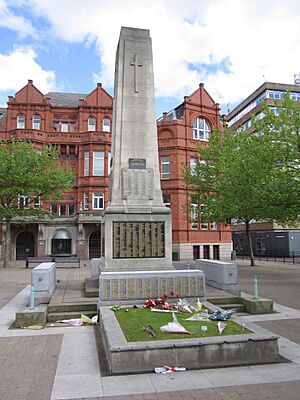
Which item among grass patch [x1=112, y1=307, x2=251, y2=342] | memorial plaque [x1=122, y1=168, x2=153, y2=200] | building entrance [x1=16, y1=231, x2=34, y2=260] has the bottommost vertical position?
grass patch [x1=112, y1=307, x2=251, y2=342]

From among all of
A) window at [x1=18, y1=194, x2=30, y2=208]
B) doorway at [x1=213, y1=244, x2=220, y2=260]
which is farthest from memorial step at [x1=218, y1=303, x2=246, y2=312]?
doorway at [x1=213, y1=244, x2=220, y2=260]

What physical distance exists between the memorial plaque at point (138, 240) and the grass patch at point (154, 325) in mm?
2263

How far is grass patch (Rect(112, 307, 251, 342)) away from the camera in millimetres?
6082

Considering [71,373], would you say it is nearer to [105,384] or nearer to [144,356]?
[105,384]

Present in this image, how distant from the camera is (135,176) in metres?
11.0

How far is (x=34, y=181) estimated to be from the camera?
25188mm

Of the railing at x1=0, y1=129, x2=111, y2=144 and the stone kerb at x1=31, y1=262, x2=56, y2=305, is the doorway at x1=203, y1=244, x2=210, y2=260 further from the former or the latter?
the stone kerb at x1=31, y1=262, x2=56, y2=305

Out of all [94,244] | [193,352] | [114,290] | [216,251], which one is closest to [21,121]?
[94,244]

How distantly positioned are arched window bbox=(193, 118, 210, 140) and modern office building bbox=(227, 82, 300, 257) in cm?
470

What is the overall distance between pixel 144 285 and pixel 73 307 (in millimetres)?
2081

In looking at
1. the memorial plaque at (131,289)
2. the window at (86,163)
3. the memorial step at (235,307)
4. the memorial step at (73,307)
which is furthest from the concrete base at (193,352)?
the window at (86,163)

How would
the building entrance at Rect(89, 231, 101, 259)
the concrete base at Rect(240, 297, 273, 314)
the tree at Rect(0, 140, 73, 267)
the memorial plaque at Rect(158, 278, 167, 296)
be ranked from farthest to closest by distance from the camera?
the building entrance at Rect(89, 231, 101, 259) → the tree at Rect(0, 140, 73, 267) → the concrete base at Rect(240, 297, 273, 314) → the memorial plaque at Rect(158, 278, 167, 296)

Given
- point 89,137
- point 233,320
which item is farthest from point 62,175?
point 233,320

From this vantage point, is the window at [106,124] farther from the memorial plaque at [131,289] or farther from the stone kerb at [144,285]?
the memorial plaque at [131,289]
